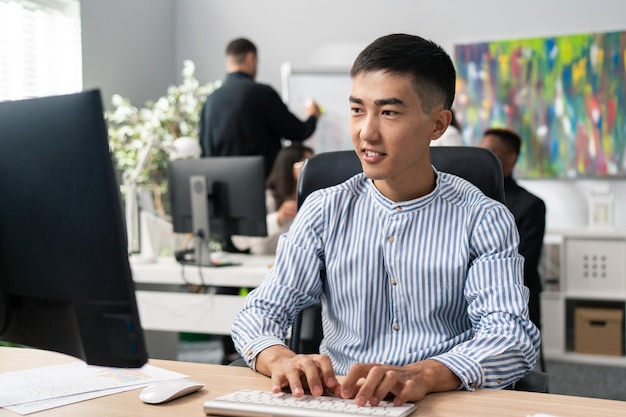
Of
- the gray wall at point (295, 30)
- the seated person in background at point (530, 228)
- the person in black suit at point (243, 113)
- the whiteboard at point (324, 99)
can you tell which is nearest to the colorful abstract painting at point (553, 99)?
the gray wall at point (295, 30)

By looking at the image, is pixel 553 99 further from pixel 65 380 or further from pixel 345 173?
pixel 65 380

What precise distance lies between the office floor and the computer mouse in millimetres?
2797

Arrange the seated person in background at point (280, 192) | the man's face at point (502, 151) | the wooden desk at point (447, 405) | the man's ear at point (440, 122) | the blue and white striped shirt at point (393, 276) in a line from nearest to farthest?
the wooden desk at point (447, 405) → the blue and white striped shirt at point (393, 276) → the man's ear at point (440, 122) → the man's face at point (502, 151) → the seated person in background at point (280, 192)

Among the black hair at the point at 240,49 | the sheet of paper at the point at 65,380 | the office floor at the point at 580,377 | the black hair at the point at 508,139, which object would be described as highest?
the black hair at the point at 240,49

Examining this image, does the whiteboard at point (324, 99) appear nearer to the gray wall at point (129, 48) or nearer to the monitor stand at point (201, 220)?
the gray wall at point (129, 48)

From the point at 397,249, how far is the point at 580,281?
10.5 feet

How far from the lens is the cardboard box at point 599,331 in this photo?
4.28m

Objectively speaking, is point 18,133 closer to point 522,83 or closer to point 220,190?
point 220,190

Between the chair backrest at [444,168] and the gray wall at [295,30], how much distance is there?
3253 mm

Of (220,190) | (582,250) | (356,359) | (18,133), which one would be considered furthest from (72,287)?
(582,250)

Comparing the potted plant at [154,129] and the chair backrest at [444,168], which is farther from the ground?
the potted plant at [154,129]

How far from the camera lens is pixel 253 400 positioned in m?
1.08

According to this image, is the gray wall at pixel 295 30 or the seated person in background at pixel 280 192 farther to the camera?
the gray wall at pixel 295 30

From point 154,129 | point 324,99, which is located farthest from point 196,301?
point 324,99
